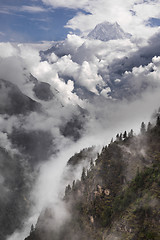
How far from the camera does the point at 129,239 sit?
17025cm

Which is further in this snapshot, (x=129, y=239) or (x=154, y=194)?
(x=154, y=194)

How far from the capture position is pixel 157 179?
7667 inches

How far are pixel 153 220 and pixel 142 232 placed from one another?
1316 cm

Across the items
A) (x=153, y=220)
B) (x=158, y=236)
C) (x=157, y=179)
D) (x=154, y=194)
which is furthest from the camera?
(x=157, y=179)

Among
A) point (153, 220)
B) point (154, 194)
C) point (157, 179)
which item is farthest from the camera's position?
point (157, 179)

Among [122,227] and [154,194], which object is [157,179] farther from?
[122,227]

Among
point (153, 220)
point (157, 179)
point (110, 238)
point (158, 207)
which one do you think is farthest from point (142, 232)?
point (157, 179)

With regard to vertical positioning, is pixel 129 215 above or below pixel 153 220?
above

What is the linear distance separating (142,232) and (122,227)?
24.4 m

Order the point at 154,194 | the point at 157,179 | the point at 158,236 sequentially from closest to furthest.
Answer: the point at 158,236, the point at 154,194, the point at 157,179

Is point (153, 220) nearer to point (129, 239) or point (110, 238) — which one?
point (129, 239)

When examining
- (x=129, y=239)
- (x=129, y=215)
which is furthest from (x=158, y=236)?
(x=129, y=215)

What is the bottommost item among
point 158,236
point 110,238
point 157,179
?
point 158,236

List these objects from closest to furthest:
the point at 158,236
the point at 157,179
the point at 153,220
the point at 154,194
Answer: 1. the point at 158,236
2. the point at 153,220
3. the point at 154,194
4. the point at 157,179
